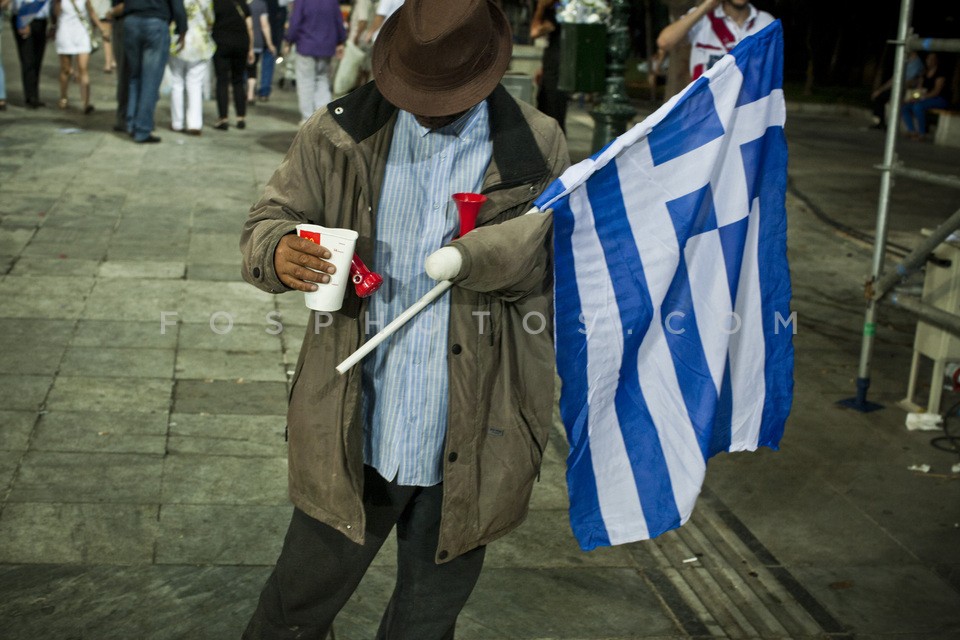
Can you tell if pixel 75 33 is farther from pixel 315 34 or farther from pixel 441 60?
pixel 441 60

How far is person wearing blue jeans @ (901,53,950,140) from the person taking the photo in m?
21.3

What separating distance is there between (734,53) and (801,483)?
269cm

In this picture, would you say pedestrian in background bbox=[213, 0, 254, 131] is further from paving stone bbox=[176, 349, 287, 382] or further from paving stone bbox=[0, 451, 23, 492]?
paving stone bbox=[0, 451, 23, 492]

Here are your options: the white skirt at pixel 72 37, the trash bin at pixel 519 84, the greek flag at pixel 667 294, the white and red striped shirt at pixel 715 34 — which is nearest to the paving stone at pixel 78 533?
the greek flag at pixel 667 294

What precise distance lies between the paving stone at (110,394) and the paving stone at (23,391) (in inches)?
2.1

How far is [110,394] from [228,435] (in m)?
0.80

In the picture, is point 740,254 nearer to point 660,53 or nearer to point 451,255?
point 451,255

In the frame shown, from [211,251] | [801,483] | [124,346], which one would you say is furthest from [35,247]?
[801,483]

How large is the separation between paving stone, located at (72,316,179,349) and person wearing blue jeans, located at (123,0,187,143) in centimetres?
653

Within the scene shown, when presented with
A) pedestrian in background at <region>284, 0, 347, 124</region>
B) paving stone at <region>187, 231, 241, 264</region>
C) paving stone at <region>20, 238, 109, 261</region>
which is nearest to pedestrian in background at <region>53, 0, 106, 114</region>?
pedestrian in background at <region>284, 0, 347, 124</region>

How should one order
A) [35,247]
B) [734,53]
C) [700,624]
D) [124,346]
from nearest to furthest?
[734,53], [700,624], [124,346], [35,247]

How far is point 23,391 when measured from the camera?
5.87m

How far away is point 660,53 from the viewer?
7.96 m

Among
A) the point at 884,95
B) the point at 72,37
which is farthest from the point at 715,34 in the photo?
the point at 884,95
